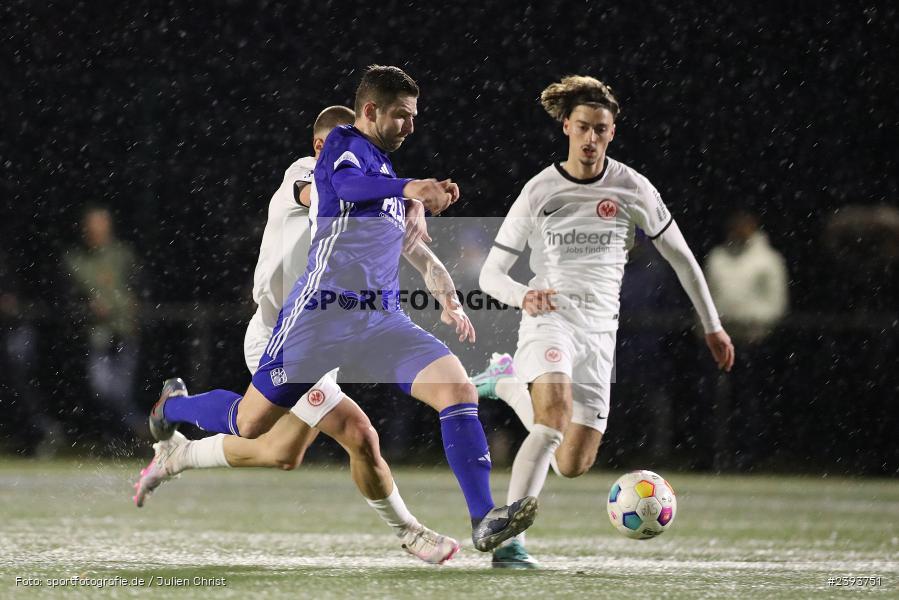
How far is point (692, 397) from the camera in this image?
10023 millimetres

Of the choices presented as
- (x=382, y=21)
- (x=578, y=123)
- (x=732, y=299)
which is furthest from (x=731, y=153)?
(x=578, y=123)

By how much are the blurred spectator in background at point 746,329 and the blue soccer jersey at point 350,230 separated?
555cm

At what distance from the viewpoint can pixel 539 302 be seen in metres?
5.12

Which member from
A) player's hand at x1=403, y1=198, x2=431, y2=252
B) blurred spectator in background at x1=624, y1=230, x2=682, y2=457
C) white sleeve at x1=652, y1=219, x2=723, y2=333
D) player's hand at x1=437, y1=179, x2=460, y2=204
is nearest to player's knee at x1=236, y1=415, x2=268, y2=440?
player's hand at x1=403, y1=198, x2=431, y2=252

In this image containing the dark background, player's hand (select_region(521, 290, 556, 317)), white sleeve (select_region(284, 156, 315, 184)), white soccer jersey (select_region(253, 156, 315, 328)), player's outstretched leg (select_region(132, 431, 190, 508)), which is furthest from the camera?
the dark background

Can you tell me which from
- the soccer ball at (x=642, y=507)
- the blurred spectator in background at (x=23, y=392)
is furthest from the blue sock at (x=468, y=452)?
the blurred spectator in background at (x=23, y=392)

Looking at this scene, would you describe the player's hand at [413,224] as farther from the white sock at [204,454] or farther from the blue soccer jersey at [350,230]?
the white sock at [204,454]

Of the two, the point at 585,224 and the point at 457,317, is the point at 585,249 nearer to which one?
the point at 585,224

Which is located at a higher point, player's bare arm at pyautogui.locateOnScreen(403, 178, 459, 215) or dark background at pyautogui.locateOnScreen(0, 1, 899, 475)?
dark background at pyautogui.locateOnScreen(0, 1, 899, 475)

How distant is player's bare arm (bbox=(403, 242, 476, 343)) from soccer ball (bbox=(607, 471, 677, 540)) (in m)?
0.87

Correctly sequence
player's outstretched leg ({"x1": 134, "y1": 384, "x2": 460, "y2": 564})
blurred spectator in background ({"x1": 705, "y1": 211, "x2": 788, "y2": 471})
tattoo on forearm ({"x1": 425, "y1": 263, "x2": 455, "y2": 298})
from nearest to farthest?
1. player's outstretched leg ({"x1": 134, "y1": 384, "x2": 460, "y2": 564})
2. tattoo on forearm ({"x1": 425, "y1": 263, "x2": 455, "y2": 298})
3. blurred spectator in background ({"x1": 705, "y1": 211, "x2": 788, "y2": 471})

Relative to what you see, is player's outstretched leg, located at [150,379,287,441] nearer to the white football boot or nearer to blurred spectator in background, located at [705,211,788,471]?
the white football boot

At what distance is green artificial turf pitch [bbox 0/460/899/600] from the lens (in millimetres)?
4180

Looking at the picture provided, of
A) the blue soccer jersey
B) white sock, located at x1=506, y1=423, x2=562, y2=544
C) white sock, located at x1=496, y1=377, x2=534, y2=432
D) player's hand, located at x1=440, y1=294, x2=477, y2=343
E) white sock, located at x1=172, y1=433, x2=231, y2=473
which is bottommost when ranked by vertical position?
white sock, located at x1=172, y1=433, x2=231, y2=473
